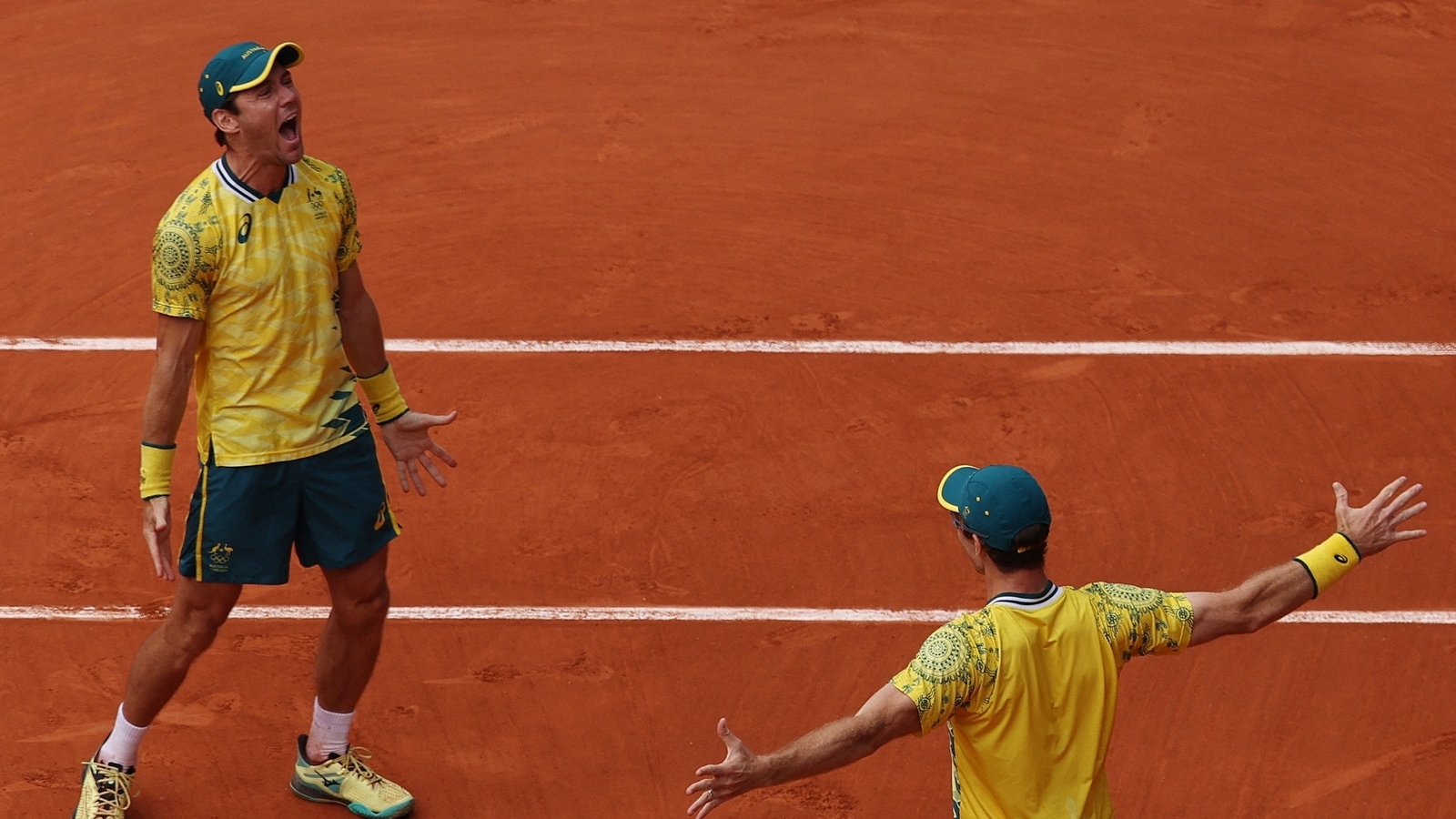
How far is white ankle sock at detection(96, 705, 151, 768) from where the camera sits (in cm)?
609

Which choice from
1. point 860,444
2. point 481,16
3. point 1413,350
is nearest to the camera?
point 860,444

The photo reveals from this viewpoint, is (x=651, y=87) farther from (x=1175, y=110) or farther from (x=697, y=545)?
(x=697, y=545)

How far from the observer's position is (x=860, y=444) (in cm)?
822

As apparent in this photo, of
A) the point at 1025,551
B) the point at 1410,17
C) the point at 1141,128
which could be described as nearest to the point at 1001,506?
the point at 1025,551

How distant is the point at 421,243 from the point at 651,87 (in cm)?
212

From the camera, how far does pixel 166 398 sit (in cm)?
549

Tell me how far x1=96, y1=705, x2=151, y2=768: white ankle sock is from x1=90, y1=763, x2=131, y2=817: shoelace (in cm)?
4

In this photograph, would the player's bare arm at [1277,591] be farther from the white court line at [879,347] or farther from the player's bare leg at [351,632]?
the white court line at [879,347]

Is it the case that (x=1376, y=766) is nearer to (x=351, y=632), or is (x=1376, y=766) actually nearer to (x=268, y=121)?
(x=351, y=632)

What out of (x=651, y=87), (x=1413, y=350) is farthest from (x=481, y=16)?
(x=1413, y=350)

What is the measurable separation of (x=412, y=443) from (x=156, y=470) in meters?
0.99

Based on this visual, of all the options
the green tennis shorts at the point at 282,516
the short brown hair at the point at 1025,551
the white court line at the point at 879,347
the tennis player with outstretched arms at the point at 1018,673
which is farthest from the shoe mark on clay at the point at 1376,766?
the green tennis shorts at the point at 282,516

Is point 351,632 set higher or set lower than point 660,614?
higher

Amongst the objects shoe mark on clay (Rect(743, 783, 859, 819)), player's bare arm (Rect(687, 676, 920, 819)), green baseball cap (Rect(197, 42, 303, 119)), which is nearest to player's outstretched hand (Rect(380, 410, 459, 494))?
green baseball cap (Rect(197, 42, 303, 119))
